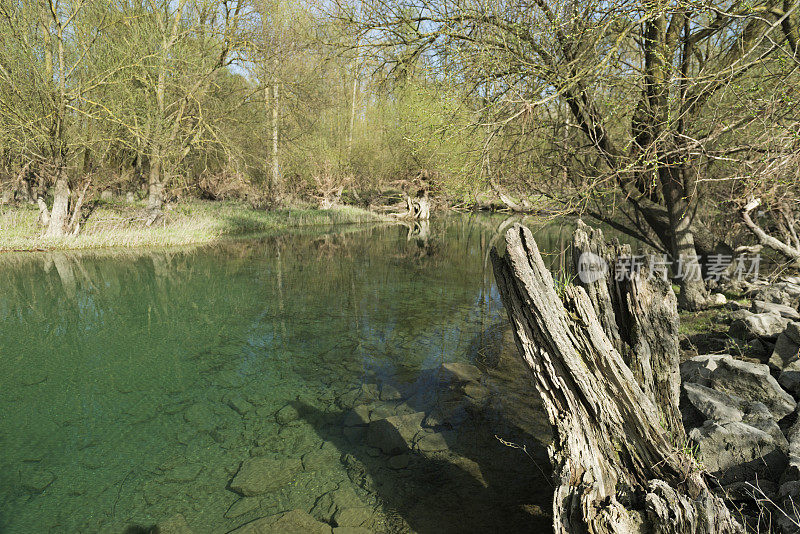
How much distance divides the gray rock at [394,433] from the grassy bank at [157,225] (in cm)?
1553

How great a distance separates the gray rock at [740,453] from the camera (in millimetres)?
3365

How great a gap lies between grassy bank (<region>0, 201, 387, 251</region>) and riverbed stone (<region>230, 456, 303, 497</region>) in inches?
598

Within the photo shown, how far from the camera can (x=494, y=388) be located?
239 inches

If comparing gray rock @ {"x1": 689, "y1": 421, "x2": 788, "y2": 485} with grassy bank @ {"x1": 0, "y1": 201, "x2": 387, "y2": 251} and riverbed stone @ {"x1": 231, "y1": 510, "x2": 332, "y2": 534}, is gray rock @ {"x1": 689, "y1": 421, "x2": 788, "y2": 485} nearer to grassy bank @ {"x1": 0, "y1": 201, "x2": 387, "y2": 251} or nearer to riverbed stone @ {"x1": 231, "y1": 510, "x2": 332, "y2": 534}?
riverbed stone @ {"x1": 231, "y1": 510, "x2": 332, "y2": 534}

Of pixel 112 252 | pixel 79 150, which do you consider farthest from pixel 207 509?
pixel 79 150

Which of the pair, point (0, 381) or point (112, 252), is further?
point (112, 252)

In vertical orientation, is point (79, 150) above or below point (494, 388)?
above

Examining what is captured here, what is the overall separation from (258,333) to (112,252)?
1068cm

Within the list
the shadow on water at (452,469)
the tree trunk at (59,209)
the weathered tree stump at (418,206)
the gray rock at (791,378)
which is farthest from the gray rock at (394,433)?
the weathered tree stump at (418,206)

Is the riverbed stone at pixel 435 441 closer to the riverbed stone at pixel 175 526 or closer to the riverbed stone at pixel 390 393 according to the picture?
the riverbed stone at pixel 390 393

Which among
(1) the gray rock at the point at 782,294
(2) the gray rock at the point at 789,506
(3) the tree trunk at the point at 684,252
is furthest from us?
(3) the tree trunk at the point at 684,252

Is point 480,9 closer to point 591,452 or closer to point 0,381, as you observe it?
point 591,452

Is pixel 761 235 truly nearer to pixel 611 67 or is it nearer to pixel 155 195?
pixel 611 67

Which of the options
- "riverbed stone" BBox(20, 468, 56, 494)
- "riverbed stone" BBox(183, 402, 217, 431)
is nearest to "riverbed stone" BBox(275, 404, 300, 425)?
"riverbed stone" BBox(183, 402, 217, 431)
